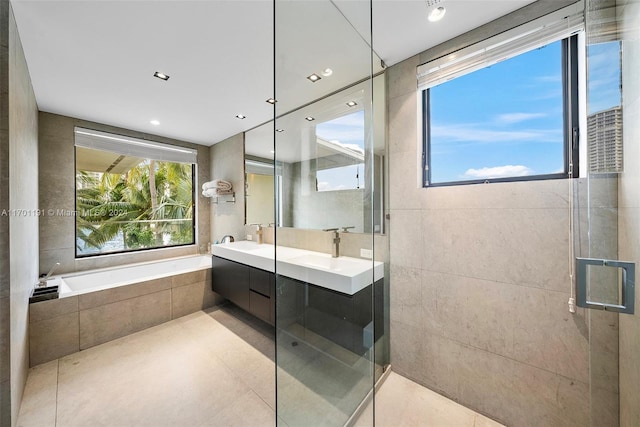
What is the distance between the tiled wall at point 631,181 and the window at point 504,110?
1.31 feet

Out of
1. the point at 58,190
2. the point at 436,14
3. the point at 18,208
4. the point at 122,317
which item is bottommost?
the point at 122,317

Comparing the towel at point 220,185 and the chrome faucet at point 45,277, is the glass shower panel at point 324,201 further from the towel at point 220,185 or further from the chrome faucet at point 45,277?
the chrome faucet at point 45,277

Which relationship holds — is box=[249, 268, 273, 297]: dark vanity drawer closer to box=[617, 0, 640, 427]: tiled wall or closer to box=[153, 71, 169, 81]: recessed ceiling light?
box=[153, 71, 169, 81]: recessed ceiling light

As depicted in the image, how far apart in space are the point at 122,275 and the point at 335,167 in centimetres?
325

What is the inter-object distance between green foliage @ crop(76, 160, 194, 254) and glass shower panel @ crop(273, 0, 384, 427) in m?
3.03

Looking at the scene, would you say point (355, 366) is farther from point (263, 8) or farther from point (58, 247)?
point (58, 247)

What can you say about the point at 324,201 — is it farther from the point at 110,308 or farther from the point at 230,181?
the point at 110,308

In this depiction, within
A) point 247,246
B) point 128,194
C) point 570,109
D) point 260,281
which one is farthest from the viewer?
point 128,194

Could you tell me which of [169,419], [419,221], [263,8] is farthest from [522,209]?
[169,419]

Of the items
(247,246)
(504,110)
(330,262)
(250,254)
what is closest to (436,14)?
(504,110)

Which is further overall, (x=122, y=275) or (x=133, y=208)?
(x=133, y=208)

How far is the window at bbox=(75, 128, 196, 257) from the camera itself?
9.87 ft

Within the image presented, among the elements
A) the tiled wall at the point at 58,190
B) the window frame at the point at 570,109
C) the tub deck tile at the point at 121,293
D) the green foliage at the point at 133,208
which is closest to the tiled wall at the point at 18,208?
the tub deck tile at the point at 121,293

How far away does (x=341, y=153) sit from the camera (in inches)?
68.1
